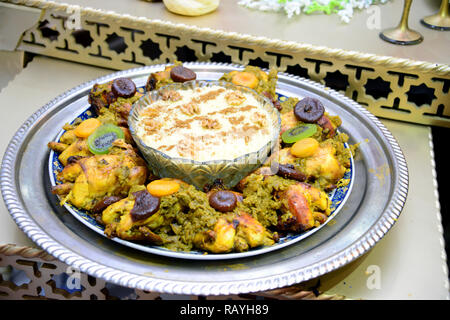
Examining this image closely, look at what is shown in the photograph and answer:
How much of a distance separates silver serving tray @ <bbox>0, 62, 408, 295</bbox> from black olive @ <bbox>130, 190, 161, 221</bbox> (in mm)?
153

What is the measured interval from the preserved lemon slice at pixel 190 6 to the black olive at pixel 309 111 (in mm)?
1170

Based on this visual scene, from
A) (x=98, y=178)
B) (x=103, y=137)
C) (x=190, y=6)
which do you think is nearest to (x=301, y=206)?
(x=98, y=178)

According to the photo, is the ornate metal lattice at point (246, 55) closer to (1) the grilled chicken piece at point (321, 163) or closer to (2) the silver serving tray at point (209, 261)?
(2) the silver serving tray at point (209, 261)

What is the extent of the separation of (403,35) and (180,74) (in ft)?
4.57

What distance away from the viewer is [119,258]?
1627 mm

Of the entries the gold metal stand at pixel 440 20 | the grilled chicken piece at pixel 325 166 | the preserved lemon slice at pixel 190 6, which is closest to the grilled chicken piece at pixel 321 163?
the grilled chicken piece at pixel 325 166

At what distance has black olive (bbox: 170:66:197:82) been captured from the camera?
7.73 ft

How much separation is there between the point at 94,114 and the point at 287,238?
1.27m

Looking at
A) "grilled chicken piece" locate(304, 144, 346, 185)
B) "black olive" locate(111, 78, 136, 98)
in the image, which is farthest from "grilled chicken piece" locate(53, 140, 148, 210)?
"grilled chicken piece" locate(304, 144, 346, 185)

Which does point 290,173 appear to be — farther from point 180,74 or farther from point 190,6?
point 190,6

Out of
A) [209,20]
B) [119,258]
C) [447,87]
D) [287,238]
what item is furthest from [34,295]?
[447,87]

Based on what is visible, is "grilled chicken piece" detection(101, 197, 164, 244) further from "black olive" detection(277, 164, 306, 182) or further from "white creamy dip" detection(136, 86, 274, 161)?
"black olive" detection(277, 164, 306, 182)

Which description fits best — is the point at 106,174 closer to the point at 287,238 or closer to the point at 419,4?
the point at 287,238

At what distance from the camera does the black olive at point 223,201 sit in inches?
66.0
